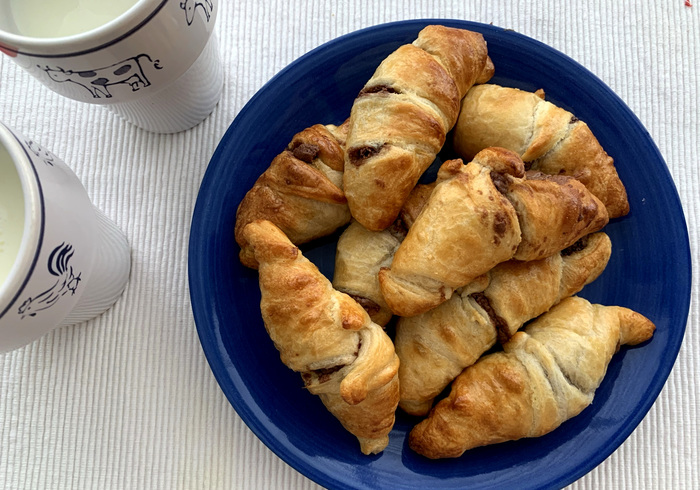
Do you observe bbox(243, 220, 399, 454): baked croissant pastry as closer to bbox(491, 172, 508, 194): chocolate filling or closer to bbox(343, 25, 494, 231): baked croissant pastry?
bbox(343, 25, 494, 231): baked croissant pastry

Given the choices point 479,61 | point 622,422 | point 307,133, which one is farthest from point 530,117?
point 622,422

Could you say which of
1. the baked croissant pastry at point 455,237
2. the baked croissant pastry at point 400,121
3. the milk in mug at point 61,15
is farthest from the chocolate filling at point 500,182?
the milk in mug at point 61,15

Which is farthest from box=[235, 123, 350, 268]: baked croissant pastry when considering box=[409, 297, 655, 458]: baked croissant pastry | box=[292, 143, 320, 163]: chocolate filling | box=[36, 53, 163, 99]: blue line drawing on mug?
box=[409, 297, 655, 458]: baked croissant pastry

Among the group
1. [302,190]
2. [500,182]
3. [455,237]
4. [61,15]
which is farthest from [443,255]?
[61,15]

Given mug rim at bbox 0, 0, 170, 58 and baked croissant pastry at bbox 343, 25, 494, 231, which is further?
baked croissant pastry at bbox 343, 25, 494, 231

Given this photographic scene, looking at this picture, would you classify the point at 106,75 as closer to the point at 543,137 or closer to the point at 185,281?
the point at 185,281
